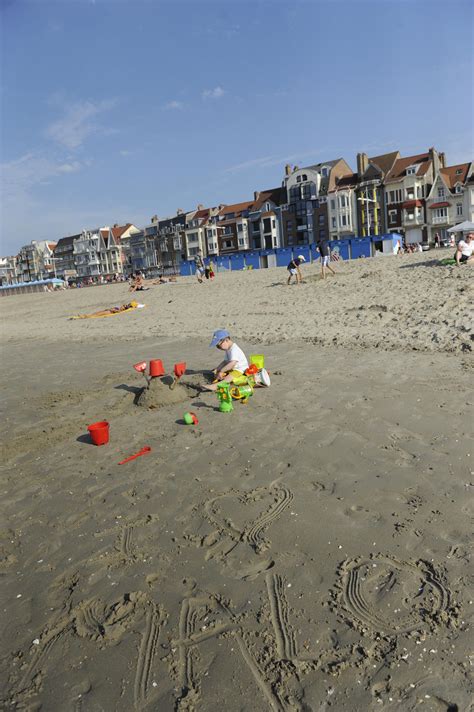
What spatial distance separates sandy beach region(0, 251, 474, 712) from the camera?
8.18 ft

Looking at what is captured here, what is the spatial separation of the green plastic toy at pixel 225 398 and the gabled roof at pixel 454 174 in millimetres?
66575

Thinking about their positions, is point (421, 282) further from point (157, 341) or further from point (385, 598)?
point (385, 598)

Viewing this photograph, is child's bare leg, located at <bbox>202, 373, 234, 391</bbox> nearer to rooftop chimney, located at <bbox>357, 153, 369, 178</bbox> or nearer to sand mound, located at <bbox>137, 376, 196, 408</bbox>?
sand mound, located at <bbox>137, 376, 196, 408</bbox>

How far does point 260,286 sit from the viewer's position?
899 inches

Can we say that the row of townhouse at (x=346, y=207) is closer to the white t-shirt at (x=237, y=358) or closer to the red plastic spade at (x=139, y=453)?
the white t-shirt at (x=237, y=358)

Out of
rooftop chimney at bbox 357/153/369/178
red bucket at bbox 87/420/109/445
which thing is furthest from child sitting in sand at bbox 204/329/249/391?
rooftop chimney at bbox 357/153/369/178

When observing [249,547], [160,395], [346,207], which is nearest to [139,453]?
[160,395]

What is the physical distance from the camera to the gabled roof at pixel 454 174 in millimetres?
63531

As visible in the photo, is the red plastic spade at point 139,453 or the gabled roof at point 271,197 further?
the gabled roof at point 271,197

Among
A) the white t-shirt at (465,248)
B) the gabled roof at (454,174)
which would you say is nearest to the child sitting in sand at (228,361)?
the white t-shirt at (465,248)

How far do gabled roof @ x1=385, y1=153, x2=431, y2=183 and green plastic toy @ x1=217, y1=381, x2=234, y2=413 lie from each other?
6687cm

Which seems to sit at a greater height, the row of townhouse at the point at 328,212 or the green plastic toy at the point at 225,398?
the row of townhouse at the point at 328,212

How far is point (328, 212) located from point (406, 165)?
12.1m

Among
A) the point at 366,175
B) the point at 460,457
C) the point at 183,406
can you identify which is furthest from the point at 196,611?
the point at 366,175
